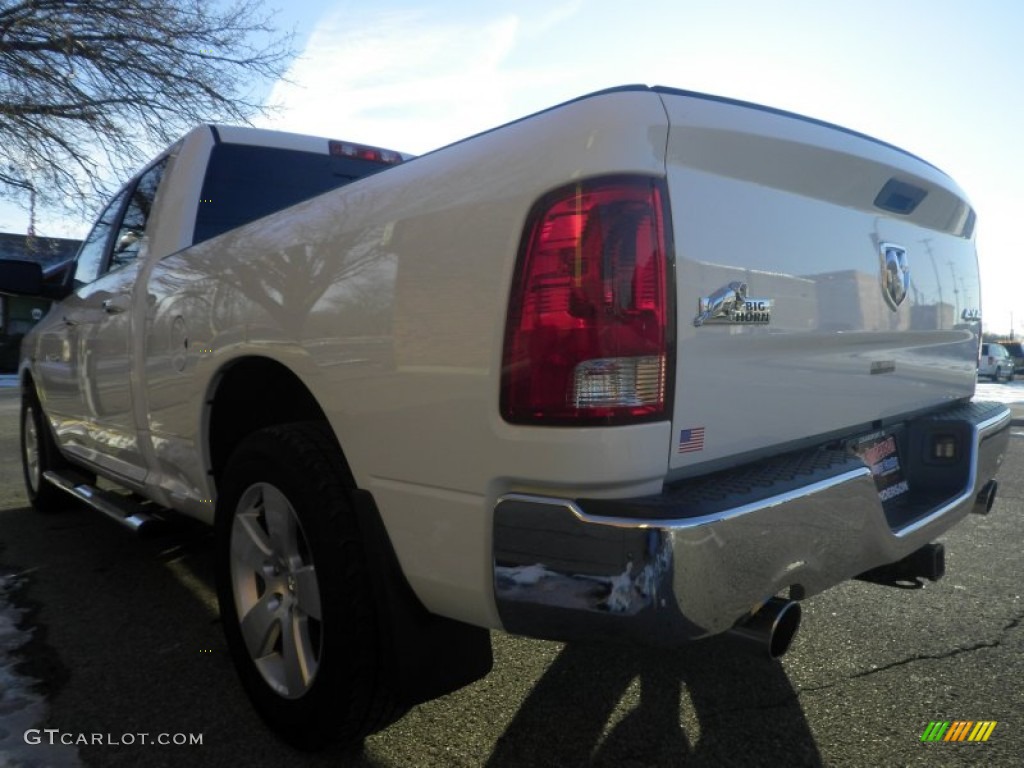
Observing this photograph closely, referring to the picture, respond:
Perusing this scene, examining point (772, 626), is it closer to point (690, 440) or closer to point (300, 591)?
point (690, 440)

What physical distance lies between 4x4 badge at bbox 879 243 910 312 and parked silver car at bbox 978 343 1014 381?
3414 centimetres

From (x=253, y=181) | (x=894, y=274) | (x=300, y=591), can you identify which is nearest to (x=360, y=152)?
(x=253, y=181)

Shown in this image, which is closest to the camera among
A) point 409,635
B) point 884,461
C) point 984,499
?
point 409,635

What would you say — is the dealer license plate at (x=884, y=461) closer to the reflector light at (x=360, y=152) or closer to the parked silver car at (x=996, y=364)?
the reflector light at (x=360, y=152)

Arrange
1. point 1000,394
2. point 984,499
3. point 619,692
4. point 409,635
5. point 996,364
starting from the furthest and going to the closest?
point 996,364
point 1000,394
point 984,499
point 619,692
point 409,635

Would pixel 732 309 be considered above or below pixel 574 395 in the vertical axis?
above

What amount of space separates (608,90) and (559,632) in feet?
3.61

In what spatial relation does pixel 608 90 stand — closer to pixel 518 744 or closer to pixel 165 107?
pixel 518 744

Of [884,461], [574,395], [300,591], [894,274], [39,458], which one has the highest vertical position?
[894,274]

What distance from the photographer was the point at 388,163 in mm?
3803
